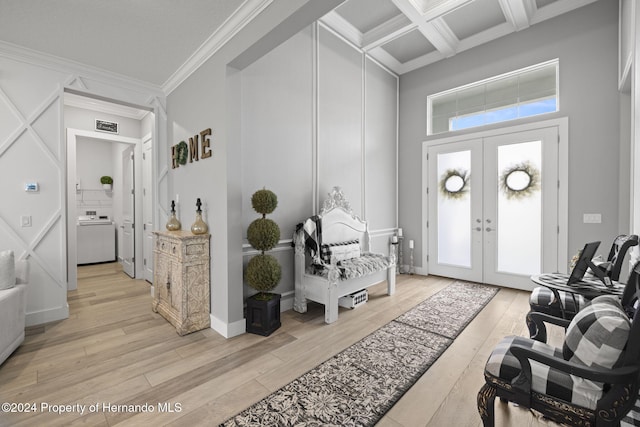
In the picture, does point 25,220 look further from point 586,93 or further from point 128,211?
point 586,93

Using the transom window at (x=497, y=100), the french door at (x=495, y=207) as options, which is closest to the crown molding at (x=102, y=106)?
the transom window at (x=497, y=100)

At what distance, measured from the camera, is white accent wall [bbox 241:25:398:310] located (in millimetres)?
3215

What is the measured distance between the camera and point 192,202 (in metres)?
3.38

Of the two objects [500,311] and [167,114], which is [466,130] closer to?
[500,311]

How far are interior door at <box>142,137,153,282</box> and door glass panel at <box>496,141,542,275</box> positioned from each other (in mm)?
5743

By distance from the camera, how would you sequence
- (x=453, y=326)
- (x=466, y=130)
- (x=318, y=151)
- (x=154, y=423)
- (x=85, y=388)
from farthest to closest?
1. (x=466, y=130)
2. (x=318, y=151)
3. (x=453, y=326)
4. (x=85, y=388)
5. (x=154, y=423)

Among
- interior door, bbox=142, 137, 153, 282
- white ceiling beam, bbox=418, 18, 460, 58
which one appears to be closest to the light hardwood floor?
interior door, bbox=142, 137, 153, 282

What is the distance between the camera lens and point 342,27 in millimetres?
4090

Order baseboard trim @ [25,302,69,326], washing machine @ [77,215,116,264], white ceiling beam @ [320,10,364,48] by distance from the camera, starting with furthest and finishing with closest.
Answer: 1. washing machine @ [77,215,116,264]
2. white ceiling beam @ [320,10,364,48]
3. baseboard trim @ [25,302,69,326]

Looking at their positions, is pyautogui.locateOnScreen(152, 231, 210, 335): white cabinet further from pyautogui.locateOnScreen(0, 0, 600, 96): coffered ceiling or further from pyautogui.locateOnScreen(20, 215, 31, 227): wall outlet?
pyautogui.locateOnScreen(0, 0, 600, 96): coffered ceiling

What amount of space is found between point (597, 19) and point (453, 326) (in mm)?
4314

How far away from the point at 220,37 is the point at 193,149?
1247mm

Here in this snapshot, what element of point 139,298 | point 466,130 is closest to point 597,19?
point 466,130

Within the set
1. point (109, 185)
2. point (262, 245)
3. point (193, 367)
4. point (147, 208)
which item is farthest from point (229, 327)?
point (109, 185)
